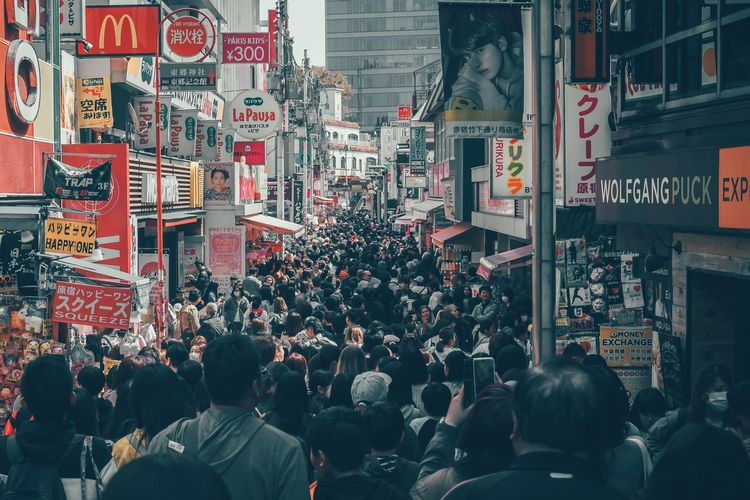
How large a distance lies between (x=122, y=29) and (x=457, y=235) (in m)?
15.0

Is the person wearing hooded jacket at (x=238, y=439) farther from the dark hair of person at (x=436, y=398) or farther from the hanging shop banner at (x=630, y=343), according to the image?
the hanging shop banner at (x=630, y=343)

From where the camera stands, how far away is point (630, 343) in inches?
463

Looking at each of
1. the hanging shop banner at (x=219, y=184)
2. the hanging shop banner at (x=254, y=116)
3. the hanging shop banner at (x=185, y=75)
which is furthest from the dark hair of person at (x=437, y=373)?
the hanging shop banner at (x=219, y=184)

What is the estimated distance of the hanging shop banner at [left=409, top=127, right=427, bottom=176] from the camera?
167ft

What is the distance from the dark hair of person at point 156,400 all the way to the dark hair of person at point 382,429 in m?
1.14

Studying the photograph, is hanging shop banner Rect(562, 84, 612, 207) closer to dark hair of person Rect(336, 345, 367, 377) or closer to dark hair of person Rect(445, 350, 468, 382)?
dark hair of person Rect(445, 350, 468, 382)

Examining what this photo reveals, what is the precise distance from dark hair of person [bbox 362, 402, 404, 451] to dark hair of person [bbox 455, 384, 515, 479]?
1185 millimetres

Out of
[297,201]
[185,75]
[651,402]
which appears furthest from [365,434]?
[297,201]

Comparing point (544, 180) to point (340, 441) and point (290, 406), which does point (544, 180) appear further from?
point (340, 441)

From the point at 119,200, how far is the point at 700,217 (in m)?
11.5

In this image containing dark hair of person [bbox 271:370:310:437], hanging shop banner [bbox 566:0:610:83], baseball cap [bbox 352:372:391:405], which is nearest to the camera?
dark hair of person [bbox 271:370:310:437]

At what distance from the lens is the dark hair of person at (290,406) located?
7492 mm

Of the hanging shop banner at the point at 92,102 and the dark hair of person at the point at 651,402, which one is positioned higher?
the hanging shop banner at the point at 92,102

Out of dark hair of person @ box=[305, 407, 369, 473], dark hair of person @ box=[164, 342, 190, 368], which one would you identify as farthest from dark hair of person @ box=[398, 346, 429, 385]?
dark hair of person @ box=[305, 407, 369, 473]
